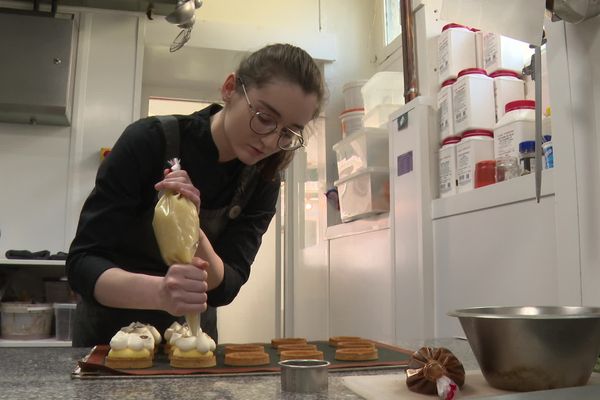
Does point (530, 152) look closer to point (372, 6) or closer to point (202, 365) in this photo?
point (202, 365)

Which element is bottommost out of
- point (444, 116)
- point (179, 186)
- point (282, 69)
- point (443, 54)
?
point (179, 186)

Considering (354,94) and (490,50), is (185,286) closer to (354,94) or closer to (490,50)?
(490,50)

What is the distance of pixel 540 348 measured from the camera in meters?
0.55

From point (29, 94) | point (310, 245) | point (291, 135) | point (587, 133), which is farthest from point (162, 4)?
point (587, 133)

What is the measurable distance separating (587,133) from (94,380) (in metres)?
0.80

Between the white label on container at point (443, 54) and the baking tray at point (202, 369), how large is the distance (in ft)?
3.57

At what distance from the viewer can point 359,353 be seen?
80 cm

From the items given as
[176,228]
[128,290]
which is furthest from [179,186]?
[128,290]

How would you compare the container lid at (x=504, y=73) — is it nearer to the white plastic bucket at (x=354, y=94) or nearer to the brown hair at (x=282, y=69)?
the brown hair at (x=282, y=69)

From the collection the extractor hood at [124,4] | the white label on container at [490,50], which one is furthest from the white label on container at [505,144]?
the extractor hood at [124,4]

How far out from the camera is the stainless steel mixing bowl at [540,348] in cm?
54

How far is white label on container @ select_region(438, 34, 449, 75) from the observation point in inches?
66.9

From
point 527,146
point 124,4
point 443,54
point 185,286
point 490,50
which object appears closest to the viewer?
point 185,286

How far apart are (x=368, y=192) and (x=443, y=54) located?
0.58m
